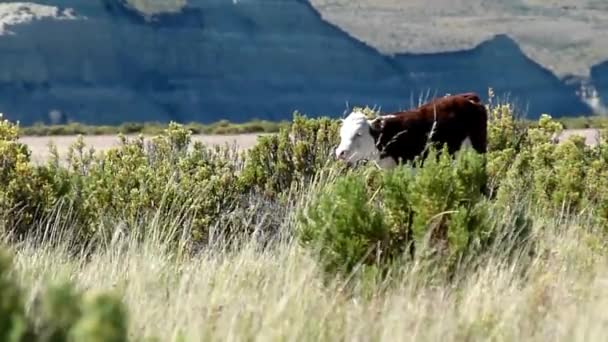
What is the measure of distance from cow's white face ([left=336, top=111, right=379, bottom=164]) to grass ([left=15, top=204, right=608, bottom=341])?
3195 millimetres

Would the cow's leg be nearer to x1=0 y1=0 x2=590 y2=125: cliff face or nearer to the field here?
the field

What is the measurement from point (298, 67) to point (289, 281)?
66836 mm

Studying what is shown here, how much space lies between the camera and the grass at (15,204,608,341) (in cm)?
498

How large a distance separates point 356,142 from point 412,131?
0.60m

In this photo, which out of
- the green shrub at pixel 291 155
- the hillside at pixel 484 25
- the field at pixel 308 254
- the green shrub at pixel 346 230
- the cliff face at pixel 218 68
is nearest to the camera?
the field at pixel 308 254

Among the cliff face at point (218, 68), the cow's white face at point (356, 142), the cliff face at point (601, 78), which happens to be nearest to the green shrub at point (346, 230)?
the cow's white face at point (356, 142)

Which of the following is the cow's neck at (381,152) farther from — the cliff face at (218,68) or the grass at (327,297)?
the cliff face at (218,68)

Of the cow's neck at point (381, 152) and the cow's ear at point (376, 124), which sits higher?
the cow's ear at point (376, 124)

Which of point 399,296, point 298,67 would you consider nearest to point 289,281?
point 399,296

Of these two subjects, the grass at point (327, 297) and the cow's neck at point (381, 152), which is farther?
the cow's neck at point (381, 152)

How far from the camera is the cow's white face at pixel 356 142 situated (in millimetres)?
10242

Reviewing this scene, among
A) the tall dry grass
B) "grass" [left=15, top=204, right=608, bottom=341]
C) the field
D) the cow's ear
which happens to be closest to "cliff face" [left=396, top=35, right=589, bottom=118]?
the cow's ear

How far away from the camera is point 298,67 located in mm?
72438

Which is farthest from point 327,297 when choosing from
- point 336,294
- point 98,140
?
point 98,140
